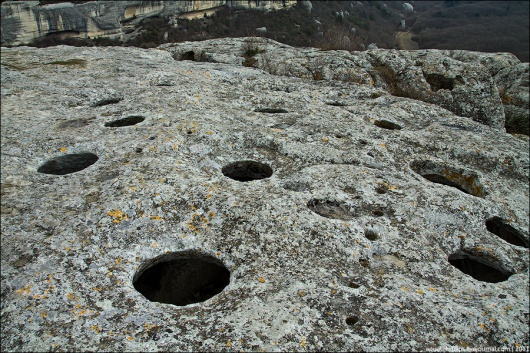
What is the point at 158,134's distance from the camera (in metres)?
10.1

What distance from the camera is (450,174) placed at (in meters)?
10.9

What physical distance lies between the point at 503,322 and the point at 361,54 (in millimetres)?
16970

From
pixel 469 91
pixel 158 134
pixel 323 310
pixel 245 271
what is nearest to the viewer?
pixel 323 310

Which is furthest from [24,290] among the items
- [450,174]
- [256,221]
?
[450,174]

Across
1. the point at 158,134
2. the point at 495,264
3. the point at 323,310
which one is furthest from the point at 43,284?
the point at 495,264

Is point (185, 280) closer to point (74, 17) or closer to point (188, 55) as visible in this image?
point (188, 55)

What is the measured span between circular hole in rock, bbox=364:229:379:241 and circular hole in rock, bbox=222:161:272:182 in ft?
10.5

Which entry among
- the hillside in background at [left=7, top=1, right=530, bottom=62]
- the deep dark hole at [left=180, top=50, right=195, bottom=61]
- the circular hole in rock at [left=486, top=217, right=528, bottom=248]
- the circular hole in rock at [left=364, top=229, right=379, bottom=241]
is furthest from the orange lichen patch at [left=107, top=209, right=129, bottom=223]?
the hillside in background at [left=7, top=1, right=530, bottom=62]

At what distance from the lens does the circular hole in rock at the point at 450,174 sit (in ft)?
35.1

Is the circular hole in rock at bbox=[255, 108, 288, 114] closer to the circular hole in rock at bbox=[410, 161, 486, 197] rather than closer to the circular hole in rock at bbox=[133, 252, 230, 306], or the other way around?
the circular hole in rock at bbox=[410, 161, 486, 197]

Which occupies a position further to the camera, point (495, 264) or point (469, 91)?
point (469, 91)

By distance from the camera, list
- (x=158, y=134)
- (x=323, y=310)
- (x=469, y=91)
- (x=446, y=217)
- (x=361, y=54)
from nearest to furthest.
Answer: (x=323, y=310), (x=446, y=217), (x=158, y=134), (x=469, y=91), (x=361, y=54)

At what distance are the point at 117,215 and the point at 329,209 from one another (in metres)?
4.34

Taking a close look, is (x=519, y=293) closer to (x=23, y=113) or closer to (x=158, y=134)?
(x=158, y=134)
